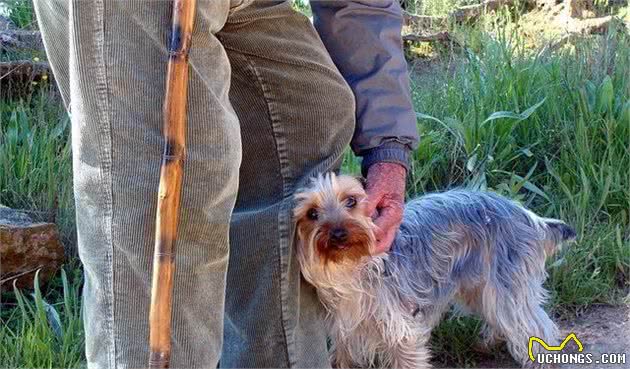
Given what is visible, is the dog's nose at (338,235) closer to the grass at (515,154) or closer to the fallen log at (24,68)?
the grass at (515,154)

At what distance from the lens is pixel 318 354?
3266 mm

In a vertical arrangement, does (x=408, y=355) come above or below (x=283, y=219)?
below

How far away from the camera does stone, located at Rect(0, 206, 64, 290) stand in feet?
13.3

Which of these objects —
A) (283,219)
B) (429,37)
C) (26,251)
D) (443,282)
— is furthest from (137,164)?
(429,37)

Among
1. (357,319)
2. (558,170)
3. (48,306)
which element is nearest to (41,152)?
(48,306)

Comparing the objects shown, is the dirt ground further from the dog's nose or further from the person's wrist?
the person's wrist

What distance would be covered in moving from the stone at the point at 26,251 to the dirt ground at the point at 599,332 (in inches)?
66.6

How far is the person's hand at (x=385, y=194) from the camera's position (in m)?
3.21

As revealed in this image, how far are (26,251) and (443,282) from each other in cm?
159

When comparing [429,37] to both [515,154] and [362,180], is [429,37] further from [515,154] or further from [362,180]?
[362,180]

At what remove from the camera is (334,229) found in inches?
128

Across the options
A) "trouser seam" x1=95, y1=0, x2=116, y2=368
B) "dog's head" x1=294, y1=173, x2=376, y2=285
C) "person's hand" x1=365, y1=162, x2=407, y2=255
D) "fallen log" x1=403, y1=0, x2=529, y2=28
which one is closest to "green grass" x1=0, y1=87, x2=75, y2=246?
"dog's head" x1=294, y1=173, x2=376, y2=285

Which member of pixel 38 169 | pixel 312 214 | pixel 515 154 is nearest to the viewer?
pixel 312 214

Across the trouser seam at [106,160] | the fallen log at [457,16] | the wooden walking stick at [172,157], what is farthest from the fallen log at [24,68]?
the wooden walking stick at [172,157]
